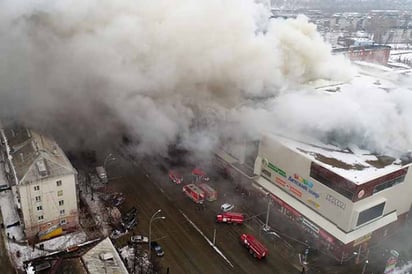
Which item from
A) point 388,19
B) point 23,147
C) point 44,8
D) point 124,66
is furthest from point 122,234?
point 388,19

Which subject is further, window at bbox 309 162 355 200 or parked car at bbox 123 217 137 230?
parked car at bbox 123 217 137 230

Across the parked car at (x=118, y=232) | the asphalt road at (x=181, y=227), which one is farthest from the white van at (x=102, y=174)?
the parked car at (x=118, y=232)

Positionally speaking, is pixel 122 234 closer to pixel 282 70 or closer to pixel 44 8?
pixel 44 8

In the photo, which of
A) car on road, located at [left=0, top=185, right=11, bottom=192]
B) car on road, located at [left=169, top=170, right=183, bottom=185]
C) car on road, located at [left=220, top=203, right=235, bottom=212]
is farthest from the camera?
car on road, located at [left=169, top=170, right=183, bottom=185]

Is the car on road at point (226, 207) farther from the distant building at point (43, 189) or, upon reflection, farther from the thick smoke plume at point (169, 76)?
the distant building at point (43, 189)

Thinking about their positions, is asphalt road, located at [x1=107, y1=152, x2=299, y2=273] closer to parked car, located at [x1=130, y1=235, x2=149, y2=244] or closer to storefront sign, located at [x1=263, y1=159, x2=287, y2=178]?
parked car, located at [x1=130, y1=235, x2=149, y2=244]

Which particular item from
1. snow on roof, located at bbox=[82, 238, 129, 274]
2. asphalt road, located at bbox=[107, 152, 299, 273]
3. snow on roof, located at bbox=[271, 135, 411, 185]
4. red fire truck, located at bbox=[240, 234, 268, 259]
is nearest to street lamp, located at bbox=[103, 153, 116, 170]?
asphalt road, located at bbox=[107, 152, 299, 273]

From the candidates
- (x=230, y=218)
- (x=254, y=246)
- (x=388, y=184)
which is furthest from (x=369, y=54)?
(x=254, y=246)
